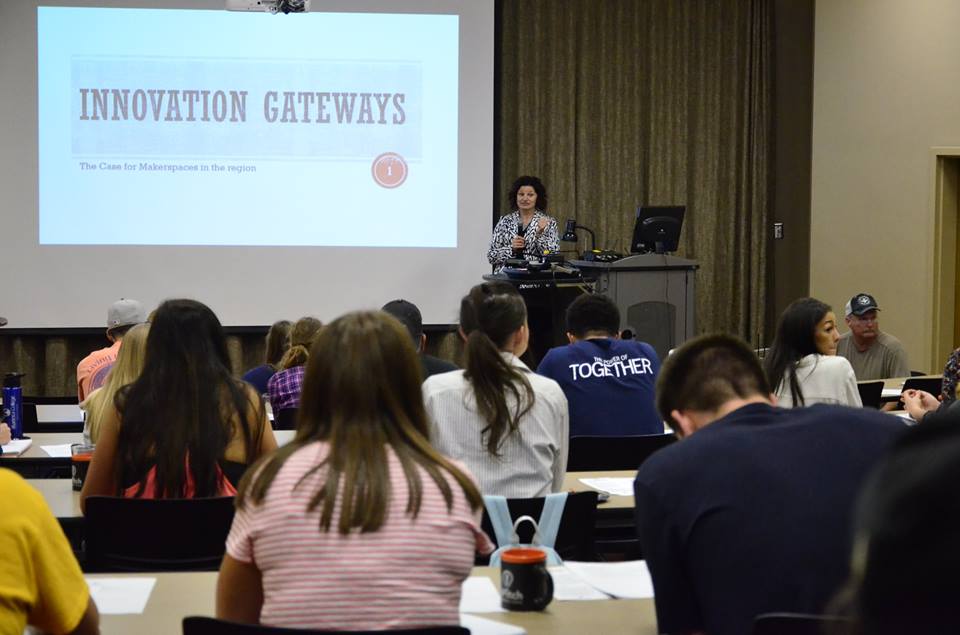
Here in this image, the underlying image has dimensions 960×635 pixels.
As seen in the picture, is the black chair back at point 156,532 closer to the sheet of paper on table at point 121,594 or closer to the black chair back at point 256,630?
the sheet of paper on table at point 121,594

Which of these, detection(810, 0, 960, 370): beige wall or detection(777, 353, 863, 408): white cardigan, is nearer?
detection(777, 353, 863, 408): white cardigan

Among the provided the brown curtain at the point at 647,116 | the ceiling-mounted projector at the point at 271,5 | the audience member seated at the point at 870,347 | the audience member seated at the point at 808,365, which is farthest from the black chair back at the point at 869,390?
the brown curtain at the point at 647,116

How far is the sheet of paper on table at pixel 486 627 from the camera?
2119mm

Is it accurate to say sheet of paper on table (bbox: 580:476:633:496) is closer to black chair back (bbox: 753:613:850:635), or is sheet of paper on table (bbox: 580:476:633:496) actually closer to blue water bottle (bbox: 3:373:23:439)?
black chair back (bbox: 753:613:850:635)

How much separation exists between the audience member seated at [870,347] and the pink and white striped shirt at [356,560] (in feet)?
16.9

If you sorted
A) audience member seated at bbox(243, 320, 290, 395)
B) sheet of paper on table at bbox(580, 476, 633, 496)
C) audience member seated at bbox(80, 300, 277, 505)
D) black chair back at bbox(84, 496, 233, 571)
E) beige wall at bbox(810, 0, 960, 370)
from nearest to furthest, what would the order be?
black chair back at bbox(84, 496, 233, 571) → audience member seated at bbox(80, 300, 277, 505) → sheet of paper on table at bbox(580, 476, 633, 496) → audience member seated at bbox(243, 320, 290, 395) → beige wall at bbox(810, 0, 960, 370)

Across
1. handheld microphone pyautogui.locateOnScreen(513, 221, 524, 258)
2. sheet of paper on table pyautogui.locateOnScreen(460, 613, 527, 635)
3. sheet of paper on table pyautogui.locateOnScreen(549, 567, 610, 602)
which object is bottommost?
sheet of paper on table pyautogui.locateOnScreen(549, 567, 610, 602)

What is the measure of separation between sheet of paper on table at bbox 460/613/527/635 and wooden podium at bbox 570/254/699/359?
603 cm

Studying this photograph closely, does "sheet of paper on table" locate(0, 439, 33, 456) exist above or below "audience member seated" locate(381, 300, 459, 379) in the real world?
below

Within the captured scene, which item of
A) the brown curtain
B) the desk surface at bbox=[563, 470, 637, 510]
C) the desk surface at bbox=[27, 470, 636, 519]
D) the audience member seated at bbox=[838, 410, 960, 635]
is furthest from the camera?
the brown curtain

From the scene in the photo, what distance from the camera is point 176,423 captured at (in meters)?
2.95

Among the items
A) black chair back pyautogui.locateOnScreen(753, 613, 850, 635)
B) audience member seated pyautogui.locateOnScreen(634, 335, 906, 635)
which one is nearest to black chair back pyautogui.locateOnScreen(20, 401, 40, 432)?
audience member seated pyautogui.locateOnScreen(634, 335, 906, 635)

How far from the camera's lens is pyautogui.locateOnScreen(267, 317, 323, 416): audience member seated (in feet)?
15.7

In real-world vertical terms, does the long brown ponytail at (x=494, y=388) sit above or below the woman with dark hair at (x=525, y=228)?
below
